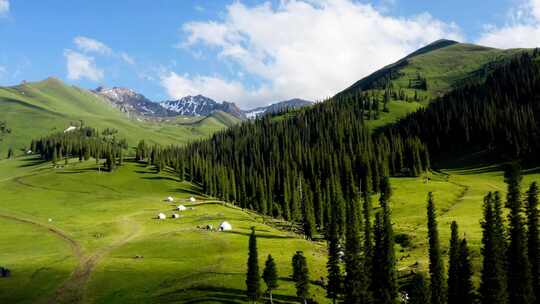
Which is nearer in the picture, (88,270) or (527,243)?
(527,243)

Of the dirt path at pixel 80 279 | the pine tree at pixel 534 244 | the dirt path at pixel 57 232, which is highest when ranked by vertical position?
the pine tree at pixel 534 244

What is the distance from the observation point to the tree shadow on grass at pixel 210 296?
66.4m

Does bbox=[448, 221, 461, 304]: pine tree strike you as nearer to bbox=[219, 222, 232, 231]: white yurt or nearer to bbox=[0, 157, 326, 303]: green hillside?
bbox=[0, 157, 326, 303]: green hillside

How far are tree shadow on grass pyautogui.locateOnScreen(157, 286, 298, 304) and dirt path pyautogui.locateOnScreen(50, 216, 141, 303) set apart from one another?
15.4 m

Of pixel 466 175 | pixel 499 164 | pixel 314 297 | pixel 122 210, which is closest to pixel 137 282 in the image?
pixel 314 297

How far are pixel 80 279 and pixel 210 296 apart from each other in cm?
2893

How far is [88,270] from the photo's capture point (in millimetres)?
86188

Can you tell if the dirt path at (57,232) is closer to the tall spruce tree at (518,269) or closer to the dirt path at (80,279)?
the dirt path at (80,279)

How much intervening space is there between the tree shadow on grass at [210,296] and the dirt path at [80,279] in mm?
15431

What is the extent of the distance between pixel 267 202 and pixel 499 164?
336 ft

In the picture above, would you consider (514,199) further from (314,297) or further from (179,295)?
(179,295)

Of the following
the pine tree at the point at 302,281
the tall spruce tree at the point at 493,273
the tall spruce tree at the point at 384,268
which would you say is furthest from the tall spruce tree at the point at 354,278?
the tall spruce tree at the point at 493,273

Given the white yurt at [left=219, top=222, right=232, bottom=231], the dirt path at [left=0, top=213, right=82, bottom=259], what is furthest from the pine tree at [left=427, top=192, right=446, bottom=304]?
the dirt path at [left=0, top=213, right=82, bottom=259]

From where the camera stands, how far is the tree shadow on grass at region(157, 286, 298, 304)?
66438mm
